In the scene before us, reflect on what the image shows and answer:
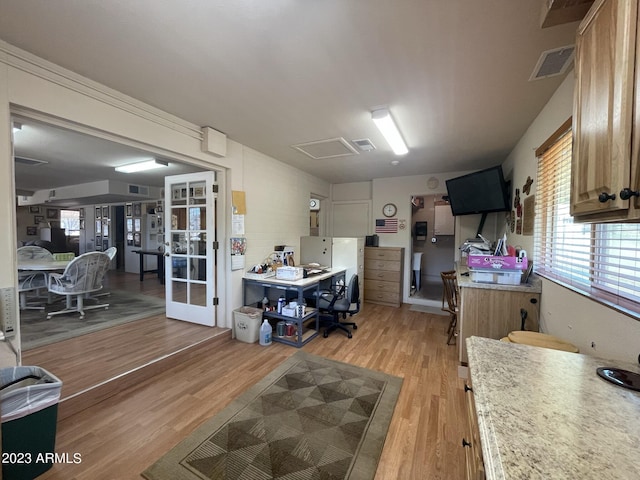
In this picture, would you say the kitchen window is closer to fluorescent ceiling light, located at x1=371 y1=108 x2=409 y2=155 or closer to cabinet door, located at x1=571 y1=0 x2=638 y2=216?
cabinet door, located at x1=571 y1=0 x2=638 y2=216

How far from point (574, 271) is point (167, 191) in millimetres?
4313

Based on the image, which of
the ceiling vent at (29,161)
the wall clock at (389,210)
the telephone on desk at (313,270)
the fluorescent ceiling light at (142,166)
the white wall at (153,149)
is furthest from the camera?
the wall clock at (389,210)

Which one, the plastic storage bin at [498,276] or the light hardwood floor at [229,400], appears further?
the plastic storage bin at [498,276]

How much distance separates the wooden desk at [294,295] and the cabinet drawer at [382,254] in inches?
41.2

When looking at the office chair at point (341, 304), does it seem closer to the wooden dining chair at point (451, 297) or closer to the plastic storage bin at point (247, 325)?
the plastic storage bin at point (247, 325)

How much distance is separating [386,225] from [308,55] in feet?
12.8

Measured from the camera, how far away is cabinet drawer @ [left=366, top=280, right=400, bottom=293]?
486 centimetres

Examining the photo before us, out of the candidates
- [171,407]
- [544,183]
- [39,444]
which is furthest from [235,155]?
[544,183]

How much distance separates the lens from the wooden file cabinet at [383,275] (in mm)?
4838

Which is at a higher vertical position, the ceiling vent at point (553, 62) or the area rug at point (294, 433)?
the ceiling vent at point (553, 62)

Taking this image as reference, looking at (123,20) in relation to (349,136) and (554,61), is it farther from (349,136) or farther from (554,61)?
(554,61)

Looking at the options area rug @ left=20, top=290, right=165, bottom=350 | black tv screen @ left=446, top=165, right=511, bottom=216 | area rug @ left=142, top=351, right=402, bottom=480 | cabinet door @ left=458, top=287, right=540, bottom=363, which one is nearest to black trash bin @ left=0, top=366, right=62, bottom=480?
area rug @ left=142, top=351, right=402, bottom=480

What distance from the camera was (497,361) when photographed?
1063 mm

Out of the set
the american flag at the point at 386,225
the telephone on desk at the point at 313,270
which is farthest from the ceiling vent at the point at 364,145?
the american flag at the point at 386,225
